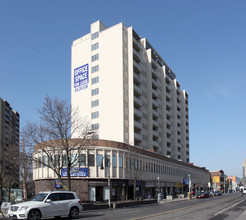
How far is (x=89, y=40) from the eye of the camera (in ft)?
240

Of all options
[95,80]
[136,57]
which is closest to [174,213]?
[95,80]

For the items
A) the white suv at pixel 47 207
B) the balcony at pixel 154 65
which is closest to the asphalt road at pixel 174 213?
the white suv at pixel 47 207

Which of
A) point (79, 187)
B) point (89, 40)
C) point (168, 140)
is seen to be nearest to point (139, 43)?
point (89, 40)

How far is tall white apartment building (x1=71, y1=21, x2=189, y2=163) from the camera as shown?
64.9 metres

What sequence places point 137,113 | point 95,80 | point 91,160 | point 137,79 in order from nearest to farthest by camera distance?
point 91,160 < point 137,113 < point 137,79 < point 95,80

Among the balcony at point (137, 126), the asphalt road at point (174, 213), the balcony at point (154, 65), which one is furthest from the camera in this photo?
the balcony at point (154, 65)

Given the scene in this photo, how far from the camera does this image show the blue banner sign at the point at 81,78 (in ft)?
234

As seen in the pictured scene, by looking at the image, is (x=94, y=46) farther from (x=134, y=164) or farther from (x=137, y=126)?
(x=134, y=164)

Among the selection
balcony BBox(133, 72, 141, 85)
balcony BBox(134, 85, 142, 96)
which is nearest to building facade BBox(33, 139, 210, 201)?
balcony BBox(134, 85, 142, 96)

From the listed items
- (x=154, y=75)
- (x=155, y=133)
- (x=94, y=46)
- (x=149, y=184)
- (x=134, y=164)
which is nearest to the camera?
(x=134, y=164)

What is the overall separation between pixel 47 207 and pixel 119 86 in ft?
158

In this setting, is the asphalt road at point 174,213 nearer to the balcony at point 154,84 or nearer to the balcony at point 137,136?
the balcony at point 137,136

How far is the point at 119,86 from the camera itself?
214 feet

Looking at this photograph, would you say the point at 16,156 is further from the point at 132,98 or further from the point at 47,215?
the point at 132,98
